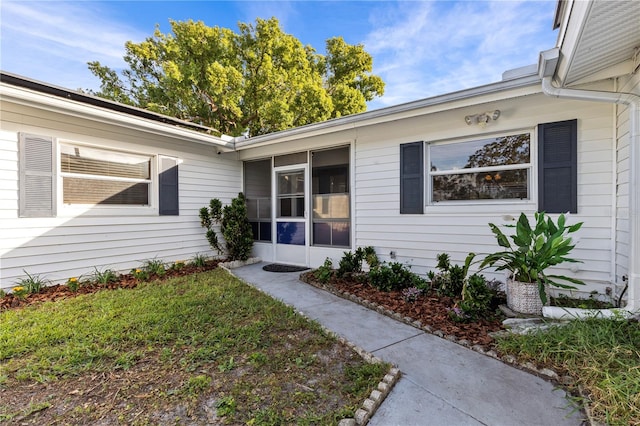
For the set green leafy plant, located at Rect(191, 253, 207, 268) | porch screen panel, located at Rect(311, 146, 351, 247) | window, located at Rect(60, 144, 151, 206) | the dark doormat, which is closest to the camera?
window, located at Rect(60, 144, 151, 206)

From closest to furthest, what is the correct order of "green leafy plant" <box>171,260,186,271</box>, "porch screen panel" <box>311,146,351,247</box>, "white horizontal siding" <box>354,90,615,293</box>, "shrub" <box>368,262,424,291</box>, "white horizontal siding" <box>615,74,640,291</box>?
"white horizontal siding" <box>615,74,640,291</box> < "white horizontal siding" <box>354,90,615,293</box> < "shrub" <box>368,262,424,291</box> < "porch screen panel" <box>311,146,351,247</box> < "green leafy plant" <box>171,260,186,271</box>

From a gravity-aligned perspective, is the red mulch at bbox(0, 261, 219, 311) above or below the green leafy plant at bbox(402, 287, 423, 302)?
below

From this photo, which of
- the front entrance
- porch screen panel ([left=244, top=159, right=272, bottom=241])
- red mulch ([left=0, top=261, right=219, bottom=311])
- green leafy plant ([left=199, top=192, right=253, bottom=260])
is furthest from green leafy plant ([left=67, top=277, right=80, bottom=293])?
the front entrance

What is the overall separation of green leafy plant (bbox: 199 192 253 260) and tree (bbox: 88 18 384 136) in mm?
6174

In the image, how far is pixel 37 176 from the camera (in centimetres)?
404

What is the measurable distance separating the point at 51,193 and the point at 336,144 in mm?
4504

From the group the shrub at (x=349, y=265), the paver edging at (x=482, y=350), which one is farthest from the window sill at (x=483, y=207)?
the paver edging at (x=482, y=350)

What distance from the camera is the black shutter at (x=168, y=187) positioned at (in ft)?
17.9

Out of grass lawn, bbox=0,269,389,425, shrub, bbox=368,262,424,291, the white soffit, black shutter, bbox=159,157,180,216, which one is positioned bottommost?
grass lawn, bbox=0,269,389,425

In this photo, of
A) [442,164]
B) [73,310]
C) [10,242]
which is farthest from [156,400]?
[442,164]

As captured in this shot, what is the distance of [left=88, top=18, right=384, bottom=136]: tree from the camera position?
1090cm

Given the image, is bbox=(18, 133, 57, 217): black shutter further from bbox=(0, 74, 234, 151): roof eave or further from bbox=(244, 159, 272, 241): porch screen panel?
bbox=(244, 159, 272, 241): porch screen panel

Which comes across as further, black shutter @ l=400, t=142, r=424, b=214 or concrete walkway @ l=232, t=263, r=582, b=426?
black shutter @ l=400, t=142, r=424, b=214

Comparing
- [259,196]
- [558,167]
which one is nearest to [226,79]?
[259,196]
